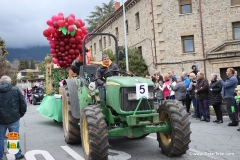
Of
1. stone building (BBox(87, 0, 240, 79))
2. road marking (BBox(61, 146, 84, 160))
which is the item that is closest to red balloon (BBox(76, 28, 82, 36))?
road marking (BBox(61, 146, 84, 160))

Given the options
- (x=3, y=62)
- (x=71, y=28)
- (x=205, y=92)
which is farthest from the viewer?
(x=3, y=62)

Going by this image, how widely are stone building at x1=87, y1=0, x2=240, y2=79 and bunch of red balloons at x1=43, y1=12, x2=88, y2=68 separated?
11032 millimetres

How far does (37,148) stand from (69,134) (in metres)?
0.77

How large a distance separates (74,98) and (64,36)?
366 centimetres

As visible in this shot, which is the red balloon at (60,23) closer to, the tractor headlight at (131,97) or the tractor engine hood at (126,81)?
the tractor engine hood at (126,81)

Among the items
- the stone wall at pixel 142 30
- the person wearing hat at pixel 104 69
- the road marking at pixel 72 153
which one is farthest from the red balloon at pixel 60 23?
the stone wall at pixel 142 30

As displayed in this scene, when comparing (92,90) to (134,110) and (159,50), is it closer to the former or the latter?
(134,110)

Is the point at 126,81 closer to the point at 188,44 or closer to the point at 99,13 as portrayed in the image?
the point at 188,44

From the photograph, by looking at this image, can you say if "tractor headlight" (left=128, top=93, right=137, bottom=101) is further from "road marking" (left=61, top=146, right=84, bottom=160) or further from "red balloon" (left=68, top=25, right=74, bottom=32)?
"red balloon" (left=68, top=25, right=74, bottom=32)

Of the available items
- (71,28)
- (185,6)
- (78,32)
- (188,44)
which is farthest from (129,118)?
(185,6)

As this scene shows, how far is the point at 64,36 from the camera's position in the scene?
966 cm

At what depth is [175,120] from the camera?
4.96m

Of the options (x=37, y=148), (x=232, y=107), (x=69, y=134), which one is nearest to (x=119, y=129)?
(x=69, y=134)

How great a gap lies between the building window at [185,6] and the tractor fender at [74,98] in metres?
14.4
